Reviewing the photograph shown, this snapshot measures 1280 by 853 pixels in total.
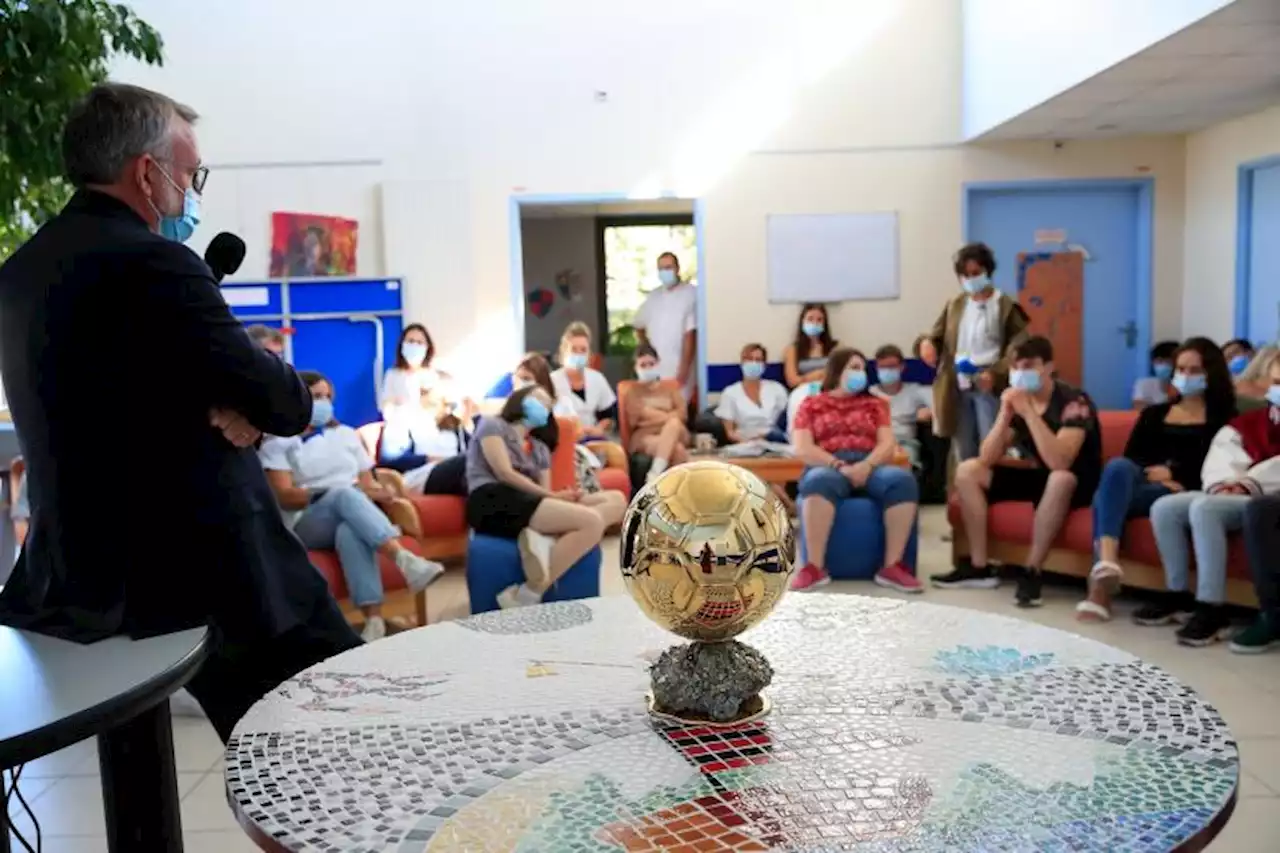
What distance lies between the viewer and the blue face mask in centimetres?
463

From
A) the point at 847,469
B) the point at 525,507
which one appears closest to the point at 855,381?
the point at 847,469

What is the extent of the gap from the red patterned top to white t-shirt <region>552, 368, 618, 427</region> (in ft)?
6.54

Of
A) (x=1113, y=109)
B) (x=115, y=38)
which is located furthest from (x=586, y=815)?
(x=1113, y=109)

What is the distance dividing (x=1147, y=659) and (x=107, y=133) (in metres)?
3.30

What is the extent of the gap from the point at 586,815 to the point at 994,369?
5175mm

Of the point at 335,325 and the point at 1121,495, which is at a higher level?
the point at 335,325

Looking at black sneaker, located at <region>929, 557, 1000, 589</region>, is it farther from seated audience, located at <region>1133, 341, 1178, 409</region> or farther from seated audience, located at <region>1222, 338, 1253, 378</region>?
seated audience, located at <region>1133, 341, 1178, 409</region>

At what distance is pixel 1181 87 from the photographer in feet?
20.0

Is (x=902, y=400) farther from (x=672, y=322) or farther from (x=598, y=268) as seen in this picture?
(x=598, y=268)

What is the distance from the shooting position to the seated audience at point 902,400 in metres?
7.02

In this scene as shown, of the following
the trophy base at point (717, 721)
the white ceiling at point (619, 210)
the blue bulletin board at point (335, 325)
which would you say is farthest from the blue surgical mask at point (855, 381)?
the white ceiling at point (619, 210)

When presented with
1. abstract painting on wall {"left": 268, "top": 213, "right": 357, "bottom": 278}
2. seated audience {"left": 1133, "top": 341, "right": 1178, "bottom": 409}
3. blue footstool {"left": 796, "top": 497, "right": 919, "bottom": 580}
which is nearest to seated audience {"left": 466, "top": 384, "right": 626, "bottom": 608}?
blue footstool {"left": 796, "top": 497, "right": 919, "bottom": 580}

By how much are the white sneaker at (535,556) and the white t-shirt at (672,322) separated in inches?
150

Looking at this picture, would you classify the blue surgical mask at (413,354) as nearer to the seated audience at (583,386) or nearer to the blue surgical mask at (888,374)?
the seated audience at (583,386)
